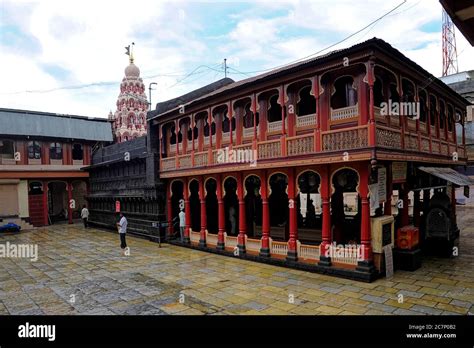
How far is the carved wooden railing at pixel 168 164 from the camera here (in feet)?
60.7

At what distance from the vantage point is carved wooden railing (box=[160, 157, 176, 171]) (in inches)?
728

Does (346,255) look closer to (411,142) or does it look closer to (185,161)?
(411,142)

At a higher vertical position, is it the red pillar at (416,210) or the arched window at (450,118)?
the arched window at (450,118)

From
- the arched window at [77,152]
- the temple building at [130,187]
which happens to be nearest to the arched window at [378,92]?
the temple building at [130,187]

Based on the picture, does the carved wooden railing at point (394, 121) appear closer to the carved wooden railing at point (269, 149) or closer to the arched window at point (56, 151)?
the carved wooden railing at point (269, 149)

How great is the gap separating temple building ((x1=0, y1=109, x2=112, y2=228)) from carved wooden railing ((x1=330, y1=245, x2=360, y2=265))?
26076 millimetres

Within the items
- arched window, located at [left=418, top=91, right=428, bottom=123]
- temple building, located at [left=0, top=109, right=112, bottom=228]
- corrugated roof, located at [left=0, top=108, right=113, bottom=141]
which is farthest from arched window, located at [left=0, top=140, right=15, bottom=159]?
arched window, located at [left=418, top=91, right=428, bottom=123]

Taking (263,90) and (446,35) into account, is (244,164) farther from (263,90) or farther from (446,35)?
(446,35)

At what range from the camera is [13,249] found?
60.5 feet

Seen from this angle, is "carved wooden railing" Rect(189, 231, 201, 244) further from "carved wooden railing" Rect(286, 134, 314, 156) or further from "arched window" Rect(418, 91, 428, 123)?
"arched window" Rect(418, 91, 428, 123)

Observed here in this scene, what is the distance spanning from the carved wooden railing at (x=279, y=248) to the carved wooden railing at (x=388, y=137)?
544cm

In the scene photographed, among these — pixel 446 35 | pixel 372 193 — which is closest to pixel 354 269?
pixel 372 193
